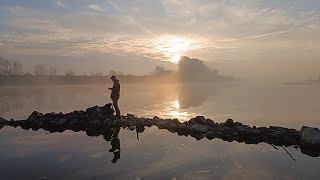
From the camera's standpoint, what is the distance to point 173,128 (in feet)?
65.4

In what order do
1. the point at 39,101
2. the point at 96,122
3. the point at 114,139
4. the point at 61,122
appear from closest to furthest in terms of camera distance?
the point at 114,139, the point at 96,122, the point at 61,122, the point at 39,101

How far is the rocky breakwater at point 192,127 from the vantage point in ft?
52.5

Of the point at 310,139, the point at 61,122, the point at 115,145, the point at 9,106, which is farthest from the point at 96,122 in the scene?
the point at 9,106

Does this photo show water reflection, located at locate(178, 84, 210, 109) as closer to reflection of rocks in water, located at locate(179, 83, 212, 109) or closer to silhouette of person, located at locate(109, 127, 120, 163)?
reflection of rocks in water, located at locate(179, 83, 212, 109)

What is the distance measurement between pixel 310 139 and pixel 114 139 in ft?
29.5

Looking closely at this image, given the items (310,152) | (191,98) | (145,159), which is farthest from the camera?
(191,98)

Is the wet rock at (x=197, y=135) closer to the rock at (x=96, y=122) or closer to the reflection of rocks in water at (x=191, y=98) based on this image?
the rock at (x=96, y=122)

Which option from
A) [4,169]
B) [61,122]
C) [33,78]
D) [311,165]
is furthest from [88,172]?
[33,78]

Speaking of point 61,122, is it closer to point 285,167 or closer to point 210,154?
point 210,154

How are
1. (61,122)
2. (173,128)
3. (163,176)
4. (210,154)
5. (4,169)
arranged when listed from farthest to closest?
(61,122)
(173,128)
(210,154)
(4,169)
(163,176)

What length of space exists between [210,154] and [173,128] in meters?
6.15

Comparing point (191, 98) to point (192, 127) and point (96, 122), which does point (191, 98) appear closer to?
point (96, 122)

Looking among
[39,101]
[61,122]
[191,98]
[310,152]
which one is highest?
[61,122]

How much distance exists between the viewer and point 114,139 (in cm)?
1677
